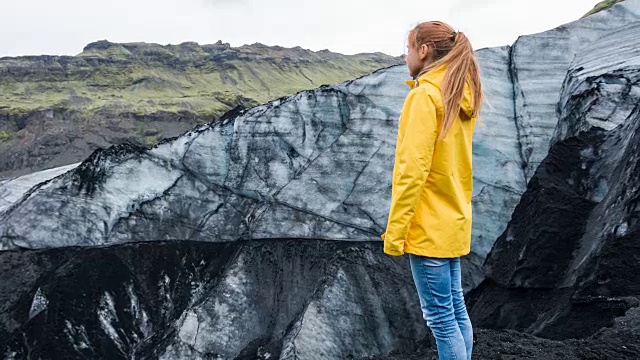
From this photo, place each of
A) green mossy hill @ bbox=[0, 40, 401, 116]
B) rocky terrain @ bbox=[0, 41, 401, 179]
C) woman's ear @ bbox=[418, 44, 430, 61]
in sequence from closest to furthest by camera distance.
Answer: woman's ear @ bbox=[418, 44, 430, 61] < rocky terrain @ bbox=[0, 41, 401, 179] < green mossy hill @ bbox=[0, 40, 401, 116]

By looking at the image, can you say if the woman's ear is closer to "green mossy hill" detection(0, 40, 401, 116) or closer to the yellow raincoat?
the yellow raincoat

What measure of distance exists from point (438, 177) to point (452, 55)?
57cm

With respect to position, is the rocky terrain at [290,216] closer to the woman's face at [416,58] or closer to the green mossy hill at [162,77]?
the woman's face at [416,58]

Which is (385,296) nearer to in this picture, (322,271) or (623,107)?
(322,271)

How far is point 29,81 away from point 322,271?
4862 cm

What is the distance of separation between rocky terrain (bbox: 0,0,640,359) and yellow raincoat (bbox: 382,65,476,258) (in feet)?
14.2

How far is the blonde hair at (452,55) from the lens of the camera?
2.78 m

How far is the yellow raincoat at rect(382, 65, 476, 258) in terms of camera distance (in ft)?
8.64

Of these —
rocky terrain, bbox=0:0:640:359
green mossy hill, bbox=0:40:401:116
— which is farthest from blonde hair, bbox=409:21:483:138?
green mossy hill, bbox=0:40:401:116

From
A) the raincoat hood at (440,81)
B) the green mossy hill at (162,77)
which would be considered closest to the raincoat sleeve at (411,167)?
the raincoat hood at (440,81)

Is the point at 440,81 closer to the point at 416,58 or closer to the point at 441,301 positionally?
the point at 416,58

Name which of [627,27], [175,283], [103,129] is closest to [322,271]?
[175,283]

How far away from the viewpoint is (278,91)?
188ft

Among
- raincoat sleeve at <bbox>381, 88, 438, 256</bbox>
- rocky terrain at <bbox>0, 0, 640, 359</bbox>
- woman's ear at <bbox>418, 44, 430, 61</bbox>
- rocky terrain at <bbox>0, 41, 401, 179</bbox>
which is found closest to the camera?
raincoat sleeve at <bbox>381, 88, 438, 256</bbox>
